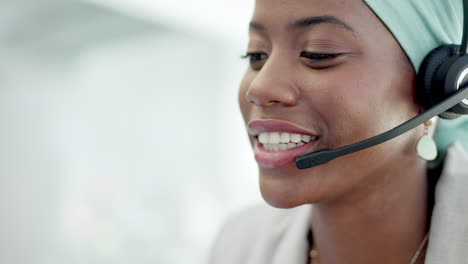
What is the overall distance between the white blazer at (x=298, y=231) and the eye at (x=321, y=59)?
379mm

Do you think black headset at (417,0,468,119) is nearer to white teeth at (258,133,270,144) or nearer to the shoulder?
white teeth at (258,133,270,144)

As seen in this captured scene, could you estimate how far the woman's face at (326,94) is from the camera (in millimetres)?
857

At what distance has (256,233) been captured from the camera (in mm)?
1350

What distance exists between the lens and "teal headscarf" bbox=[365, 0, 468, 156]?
0.88 m

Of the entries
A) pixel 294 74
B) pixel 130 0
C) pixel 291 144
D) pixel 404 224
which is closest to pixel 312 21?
pixel 294 74

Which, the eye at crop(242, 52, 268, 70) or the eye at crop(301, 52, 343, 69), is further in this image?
the eye at crop(242, 52, 268, 70)

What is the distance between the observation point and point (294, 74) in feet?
2.89

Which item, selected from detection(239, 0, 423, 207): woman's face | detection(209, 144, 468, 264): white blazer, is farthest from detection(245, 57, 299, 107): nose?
detection(209, 144, 468, 264): white blazer

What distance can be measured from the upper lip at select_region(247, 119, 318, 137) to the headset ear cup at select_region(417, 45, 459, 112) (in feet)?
0.73

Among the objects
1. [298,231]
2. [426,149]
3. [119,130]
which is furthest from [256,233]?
[119,130]

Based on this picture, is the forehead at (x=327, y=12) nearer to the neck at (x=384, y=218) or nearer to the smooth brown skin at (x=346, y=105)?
the smooth brown skin at (x=346, y=105)

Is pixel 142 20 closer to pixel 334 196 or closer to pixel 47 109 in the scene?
pixel 47 109

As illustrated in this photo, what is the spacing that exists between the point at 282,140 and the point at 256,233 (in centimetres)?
53

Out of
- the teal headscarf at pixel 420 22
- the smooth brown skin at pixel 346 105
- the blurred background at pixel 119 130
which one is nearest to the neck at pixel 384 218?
the smooth brown skin at pixel 346 105
